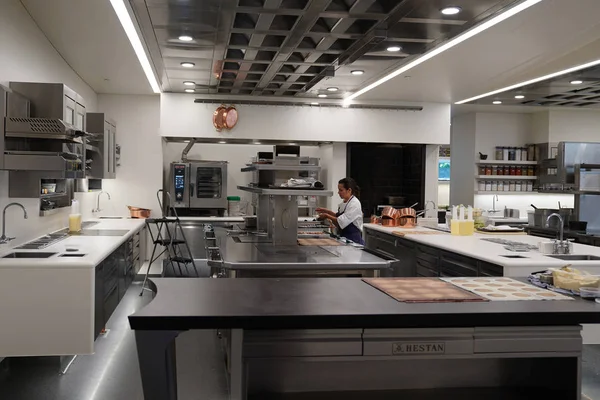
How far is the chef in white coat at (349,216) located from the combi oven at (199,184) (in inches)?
88.1

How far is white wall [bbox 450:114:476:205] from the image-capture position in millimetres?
9719

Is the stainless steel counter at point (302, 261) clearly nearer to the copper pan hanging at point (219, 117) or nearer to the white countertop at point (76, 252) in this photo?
the white countertop at point (76, 252)

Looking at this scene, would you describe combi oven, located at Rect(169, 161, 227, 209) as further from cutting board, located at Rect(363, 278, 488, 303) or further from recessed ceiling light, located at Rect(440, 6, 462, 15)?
cutting board, located at Rect(363, 278, 488, 303)

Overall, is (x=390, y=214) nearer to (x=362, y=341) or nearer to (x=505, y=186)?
(x=505, y=186)

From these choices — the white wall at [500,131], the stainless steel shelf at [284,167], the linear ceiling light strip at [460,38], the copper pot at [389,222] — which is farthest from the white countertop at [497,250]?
the white wall at [500,131]

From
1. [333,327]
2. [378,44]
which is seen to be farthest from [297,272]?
[378,44]

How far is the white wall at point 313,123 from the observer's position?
7953 mm

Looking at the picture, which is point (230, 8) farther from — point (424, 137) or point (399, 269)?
point (424, 137)

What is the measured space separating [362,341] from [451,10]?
9.46ft

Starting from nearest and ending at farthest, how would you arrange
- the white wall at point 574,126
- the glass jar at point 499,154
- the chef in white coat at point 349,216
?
the chef in white coat at point 349,216 < the white wall at point 574,126 < the glass jar at point 499,154

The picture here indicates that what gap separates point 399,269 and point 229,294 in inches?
175

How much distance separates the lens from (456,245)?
5180mm

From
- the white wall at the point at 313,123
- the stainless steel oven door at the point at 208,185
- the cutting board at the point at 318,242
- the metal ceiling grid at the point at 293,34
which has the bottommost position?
the cutting board at the point at 318,242

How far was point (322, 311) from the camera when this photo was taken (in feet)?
6.97
